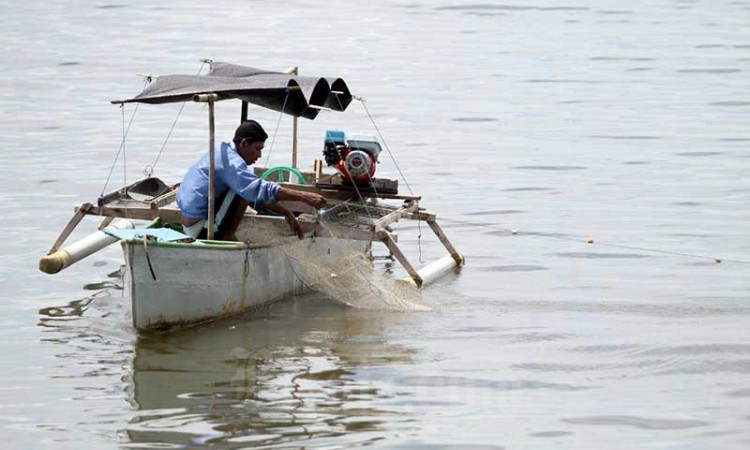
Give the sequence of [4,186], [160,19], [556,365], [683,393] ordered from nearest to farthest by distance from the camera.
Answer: [683,393] < [556,365] < [4,186] < [160,19]

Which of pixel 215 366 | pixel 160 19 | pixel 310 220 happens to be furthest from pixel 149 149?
pixel 160 19

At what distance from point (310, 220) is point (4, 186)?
6548mm

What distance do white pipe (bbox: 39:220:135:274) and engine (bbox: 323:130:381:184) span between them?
2.02m

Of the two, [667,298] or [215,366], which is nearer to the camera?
[215,366]

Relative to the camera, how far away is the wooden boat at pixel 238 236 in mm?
10062

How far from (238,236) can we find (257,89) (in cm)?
120

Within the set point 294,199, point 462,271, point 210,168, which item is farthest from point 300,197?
point 462,271

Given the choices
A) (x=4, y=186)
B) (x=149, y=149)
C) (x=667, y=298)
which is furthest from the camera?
(x=149, y=149)

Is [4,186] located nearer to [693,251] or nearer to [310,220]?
[310,220]

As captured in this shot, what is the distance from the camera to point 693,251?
1391 cm

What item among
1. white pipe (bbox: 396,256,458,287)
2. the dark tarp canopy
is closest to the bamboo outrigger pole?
the dark tarp canopy

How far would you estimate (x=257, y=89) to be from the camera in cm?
1065

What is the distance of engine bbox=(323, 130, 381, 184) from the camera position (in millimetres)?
11672

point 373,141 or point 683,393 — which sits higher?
point 373,141
